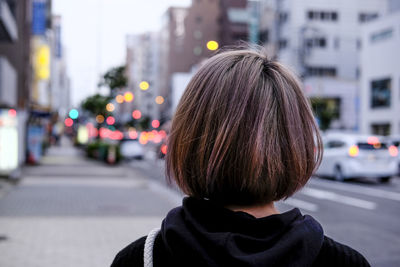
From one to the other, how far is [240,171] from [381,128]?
3794 cm

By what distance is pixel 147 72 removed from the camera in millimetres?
113500

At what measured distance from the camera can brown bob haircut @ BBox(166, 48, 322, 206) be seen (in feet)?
4.05

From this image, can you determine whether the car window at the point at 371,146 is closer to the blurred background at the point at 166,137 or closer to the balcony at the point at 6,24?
the blurred background at the point at 166,137

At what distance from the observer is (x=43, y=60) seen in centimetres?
3844

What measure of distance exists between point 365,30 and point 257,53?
3985 cm

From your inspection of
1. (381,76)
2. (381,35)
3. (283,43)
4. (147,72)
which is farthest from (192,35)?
(381,76)

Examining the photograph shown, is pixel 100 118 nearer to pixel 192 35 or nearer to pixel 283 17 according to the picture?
pixel 283 17

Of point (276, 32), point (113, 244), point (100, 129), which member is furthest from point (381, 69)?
point (113, 244)

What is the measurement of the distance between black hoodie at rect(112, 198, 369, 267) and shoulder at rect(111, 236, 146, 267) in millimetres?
12

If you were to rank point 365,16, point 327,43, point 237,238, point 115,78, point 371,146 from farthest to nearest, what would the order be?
point 365,16 → point 327,43 → point 115,78 → point 371,146 → point 237,238

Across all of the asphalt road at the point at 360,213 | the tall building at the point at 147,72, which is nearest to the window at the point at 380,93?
the asphalt road at the point at 360,213

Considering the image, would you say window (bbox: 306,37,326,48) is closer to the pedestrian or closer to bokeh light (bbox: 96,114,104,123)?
bokeh light (bbox: 96,114,104,123)

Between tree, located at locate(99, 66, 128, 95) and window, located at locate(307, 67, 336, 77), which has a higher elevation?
window, located at locate(307, 67, 336, 77)

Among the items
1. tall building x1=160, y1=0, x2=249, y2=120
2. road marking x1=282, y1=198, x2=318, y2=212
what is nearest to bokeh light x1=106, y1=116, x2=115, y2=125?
road marking x1=282, y1=198, x2=318, y2=212
